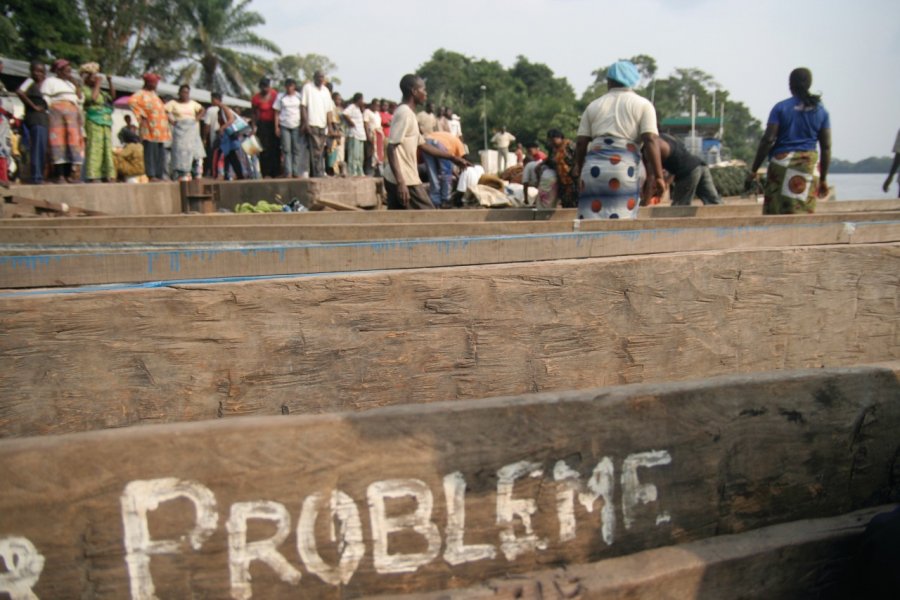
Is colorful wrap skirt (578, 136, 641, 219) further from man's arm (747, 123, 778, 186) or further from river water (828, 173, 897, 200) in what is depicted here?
river water (828, 173, 897, 200)

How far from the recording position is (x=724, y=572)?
2.12 metres

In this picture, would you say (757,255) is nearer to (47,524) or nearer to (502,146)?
(47,524)

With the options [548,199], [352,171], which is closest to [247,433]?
[548,199]

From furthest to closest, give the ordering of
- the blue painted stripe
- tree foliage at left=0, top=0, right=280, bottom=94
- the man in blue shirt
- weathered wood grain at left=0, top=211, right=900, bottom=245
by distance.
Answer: tree foliage at left=0, top=0, right=280, bottom=94
the man in blue shirt
weathered wood grain at left=0, top=211, right=900, bottom=245
the blue painted stripe

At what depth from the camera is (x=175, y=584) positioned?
5.98 feet

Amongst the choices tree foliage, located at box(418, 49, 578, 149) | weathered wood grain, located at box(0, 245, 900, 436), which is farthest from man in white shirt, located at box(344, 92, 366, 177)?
tree foliage, located at box(418, 49, 578, 149)

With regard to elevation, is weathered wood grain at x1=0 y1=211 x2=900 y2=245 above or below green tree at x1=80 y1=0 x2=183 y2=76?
below

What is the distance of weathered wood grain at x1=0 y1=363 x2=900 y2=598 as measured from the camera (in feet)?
5.82

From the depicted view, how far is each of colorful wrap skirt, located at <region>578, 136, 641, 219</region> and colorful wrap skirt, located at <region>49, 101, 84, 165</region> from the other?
686cm

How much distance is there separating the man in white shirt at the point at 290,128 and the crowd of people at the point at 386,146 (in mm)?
15

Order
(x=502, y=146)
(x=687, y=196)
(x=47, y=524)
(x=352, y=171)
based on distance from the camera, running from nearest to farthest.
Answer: (x=47, y=524), (x=687, y=196), (x=352, y=171), (x=502, y=146)

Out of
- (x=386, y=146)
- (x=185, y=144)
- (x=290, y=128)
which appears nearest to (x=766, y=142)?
(x=386, y=146)

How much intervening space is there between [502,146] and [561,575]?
20.8m

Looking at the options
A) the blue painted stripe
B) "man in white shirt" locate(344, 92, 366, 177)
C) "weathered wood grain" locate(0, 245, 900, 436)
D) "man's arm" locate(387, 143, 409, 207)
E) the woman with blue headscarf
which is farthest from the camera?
"man in white shirt" locate(344, 92, 366, 177)
